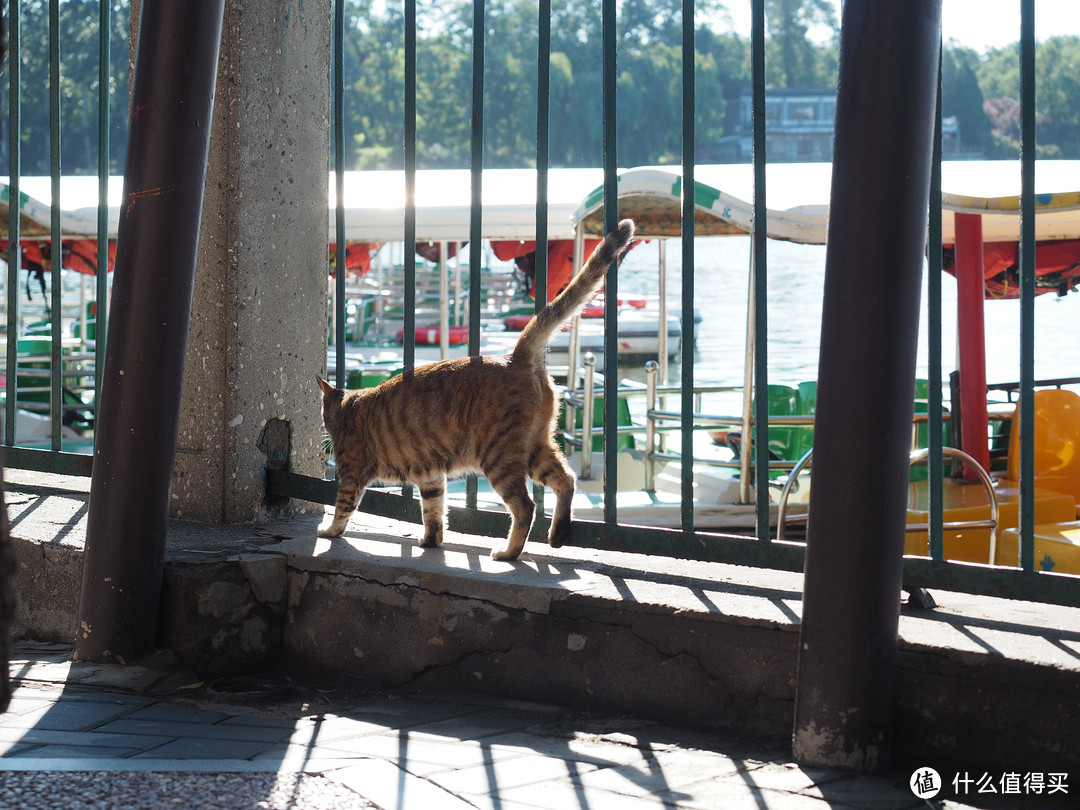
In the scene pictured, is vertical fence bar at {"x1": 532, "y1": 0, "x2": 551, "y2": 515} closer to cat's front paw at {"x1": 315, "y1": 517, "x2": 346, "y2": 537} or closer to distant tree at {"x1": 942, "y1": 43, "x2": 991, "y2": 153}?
cat's front paw at {"x1": 315, "y1": 517, "x2": 346, "y2": 537}

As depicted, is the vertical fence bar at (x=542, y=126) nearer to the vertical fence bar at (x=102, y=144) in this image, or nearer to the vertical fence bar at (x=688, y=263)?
the vertical fence bar at (x=688, y=263)

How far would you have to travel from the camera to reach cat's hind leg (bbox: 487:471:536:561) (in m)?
3.69

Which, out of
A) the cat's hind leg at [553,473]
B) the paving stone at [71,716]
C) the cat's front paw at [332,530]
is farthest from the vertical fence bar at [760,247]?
the paving stone at [71,716]

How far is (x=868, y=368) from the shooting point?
2496 mm

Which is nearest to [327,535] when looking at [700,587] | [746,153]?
[700,587]

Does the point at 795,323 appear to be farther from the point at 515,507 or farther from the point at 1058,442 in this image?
the point at 515,507

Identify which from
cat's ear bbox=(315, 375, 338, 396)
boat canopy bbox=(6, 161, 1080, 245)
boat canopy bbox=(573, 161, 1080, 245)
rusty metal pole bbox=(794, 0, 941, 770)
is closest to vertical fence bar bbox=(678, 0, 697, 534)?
rusty metal pole bbox=(794, 0, 941, 770)

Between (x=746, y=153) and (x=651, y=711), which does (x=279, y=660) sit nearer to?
(x=651, y=711)

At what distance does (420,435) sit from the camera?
4.10 meters

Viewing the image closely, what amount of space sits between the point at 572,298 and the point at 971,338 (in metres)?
4.93

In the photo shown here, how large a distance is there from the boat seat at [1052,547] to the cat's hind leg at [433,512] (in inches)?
116

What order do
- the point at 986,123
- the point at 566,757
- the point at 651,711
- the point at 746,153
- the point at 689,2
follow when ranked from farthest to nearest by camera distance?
the point at 746,153 < the point at 986,123 < the point at 689,2 < the point at 651,711 < the point at 566,757

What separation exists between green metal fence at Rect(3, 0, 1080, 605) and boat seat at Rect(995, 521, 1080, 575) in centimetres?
254

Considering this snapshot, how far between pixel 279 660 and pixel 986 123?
104ft
